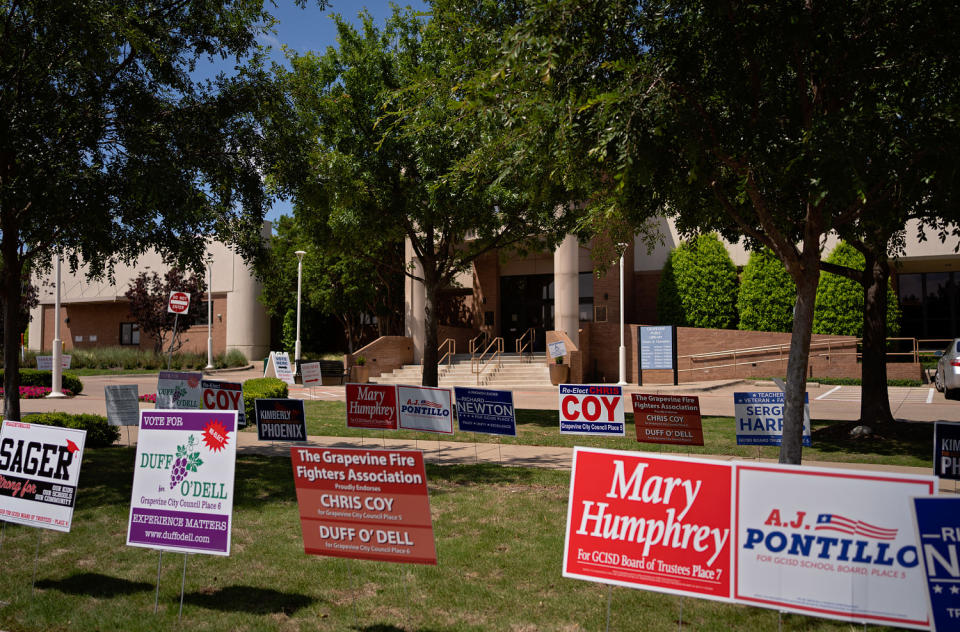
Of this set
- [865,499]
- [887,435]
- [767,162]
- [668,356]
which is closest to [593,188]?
[767,162]

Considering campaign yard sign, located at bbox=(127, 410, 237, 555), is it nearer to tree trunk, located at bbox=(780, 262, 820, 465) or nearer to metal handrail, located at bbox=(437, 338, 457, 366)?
tree trunk, located at bbox=(780, 262, 820, 465)

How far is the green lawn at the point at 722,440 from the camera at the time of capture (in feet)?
35.0

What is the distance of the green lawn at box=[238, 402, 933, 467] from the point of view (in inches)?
420

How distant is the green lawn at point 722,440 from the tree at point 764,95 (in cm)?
438

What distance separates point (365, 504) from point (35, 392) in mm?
20887

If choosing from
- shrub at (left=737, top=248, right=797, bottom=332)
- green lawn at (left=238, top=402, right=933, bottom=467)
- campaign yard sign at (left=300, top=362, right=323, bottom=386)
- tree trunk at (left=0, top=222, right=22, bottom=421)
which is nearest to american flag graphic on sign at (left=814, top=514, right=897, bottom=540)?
green lawn at (left=238, top=402, right=933, bottom=467)

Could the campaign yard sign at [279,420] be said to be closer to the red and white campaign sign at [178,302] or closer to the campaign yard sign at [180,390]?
the campaign yard sign at [180,390]

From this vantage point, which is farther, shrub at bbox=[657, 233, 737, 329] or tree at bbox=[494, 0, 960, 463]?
shrub at bbox=[657, 233, 737, 329]

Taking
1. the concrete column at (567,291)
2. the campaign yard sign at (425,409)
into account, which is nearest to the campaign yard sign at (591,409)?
the campaign yard sign at (425,409)

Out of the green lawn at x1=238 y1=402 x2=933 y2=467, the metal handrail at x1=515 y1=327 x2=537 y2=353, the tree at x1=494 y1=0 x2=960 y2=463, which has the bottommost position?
the green lawn at x1=238 y1=402 x2=933 y2=467

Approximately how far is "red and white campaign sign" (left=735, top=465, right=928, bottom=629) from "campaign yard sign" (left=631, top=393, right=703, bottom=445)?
624 cm

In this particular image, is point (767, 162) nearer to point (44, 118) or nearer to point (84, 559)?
point (84, 559)

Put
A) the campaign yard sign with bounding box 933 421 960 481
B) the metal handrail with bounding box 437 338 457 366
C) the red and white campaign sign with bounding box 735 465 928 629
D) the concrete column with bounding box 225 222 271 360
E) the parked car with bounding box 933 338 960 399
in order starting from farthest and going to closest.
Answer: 1. the concrete column with bounding box 225 222 271 360
2. the metal handrail with bounding box 437 338 457 366
3. the parked car with bounding box 933 338 960 399
4. the campaign yard sign with bounding box 933 421 960 481
5. the red and white campaign sign with bounding box 735 465 928 629

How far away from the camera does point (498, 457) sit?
11055 millimetres
